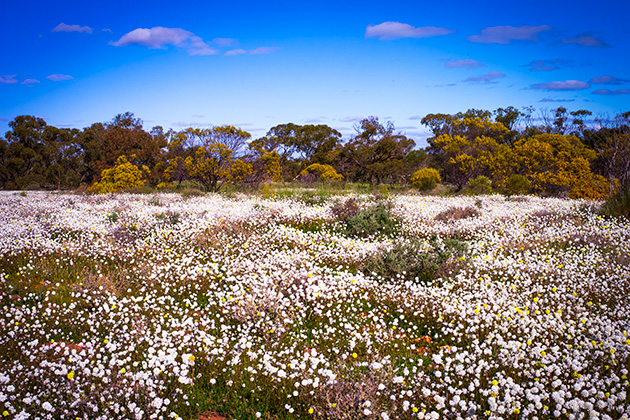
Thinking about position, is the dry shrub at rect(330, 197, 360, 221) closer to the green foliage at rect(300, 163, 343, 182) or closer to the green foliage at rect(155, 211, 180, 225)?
the green foliage at rect(155, 211, 180, 225)

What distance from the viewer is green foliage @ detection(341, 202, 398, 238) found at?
29.6 ft

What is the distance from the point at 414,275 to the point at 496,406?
11.0 ft

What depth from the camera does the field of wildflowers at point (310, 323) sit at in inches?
127

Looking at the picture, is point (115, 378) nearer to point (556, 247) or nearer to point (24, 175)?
point (556, 247)

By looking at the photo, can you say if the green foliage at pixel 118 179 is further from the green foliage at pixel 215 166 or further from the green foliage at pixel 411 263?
the green foliage at pixel 411 263

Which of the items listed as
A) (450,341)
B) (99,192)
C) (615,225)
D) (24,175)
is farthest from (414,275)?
(24,175)

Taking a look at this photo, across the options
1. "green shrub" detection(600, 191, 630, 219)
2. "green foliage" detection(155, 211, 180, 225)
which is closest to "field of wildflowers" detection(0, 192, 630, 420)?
"green foliage" detection(155, 211, 180, 225)

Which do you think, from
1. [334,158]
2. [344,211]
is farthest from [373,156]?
[344,211]

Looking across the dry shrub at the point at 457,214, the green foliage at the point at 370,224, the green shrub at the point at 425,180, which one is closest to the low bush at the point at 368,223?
the green foliage at the point at 370,224

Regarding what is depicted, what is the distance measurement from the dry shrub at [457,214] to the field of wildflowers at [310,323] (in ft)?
5.43

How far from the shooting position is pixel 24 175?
33.5 meters

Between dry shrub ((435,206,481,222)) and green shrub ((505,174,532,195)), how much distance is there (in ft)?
31.9

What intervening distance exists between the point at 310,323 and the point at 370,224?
4802 millimetres

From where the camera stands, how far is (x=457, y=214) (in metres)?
10.9
